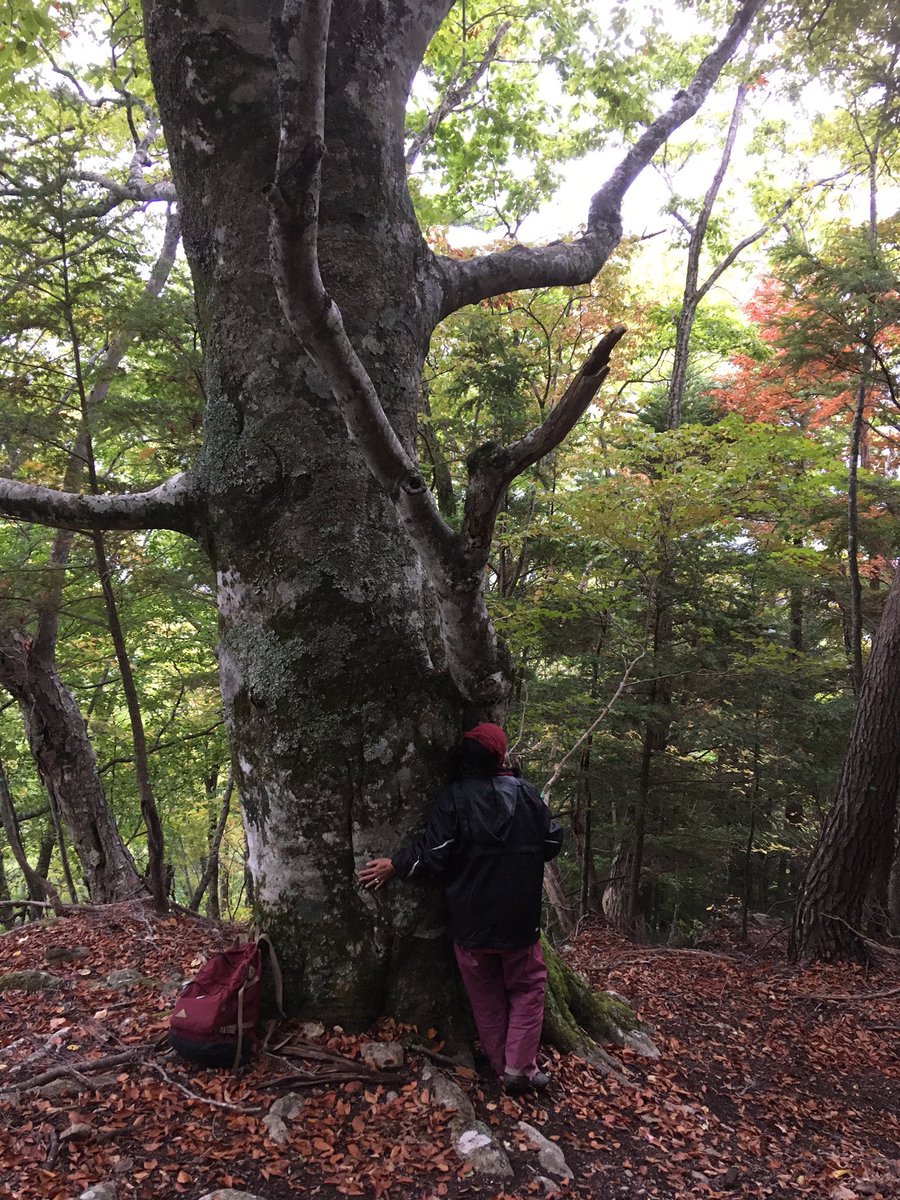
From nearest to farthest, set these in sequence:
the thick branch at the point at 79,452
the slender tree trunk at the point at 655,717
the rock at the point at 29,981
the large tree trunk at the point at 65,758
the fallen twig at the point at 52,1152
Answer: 1. the fallen twig at the point at 52,1152
2. the rock at the point at 29,981
3. the thick branch at the point at 79,452
4. the large tree trunk at the point at 65,758
5. the slender tree trunk at the point at 655,717

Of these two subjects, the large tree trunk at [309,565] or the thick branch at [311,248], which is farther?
the large tree trunk at [309,565]

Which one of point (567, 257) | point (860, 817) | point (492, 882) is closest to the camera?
point (492, 882)

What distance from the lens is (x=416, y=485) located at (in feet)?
7.87

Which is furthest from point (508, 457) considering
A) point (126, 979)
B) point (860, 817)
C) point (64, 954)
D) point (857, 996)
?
point (860, 817)

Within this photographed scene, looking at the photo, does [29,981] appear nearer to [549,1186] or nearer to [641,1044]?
[549,1186]

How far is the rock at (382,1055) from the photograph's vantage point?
269cm

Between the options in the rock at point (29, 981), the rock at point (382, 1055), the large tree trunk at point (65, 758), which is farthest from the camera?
the large tree trunk at point (65, 758)

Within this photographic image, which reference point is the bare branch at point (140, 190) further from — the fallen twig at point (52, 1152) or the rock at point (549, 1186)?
the rock at point (549, 1186)

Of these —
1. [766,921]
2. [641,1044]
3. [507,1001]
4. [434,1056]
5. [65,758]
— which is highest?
[65,758]

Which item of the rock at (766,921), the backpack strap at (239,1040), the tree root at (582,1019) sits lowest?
the rock at (766,921)

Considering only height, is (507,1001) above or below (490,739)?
below

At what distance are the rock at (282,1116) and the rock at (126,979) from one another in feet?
4.74

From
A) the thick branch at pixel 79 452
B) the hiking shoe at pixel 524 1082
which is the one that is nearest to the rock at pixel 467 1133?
the hiking shoe at pixel 524 1082

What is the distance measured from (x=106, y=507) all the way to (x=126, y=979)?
8.15 feet
